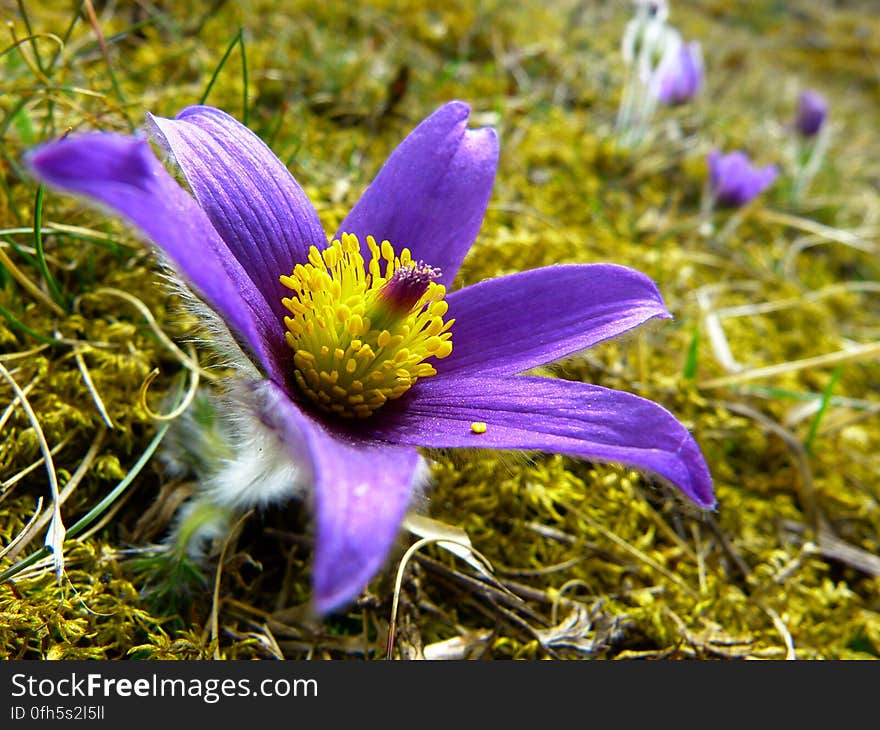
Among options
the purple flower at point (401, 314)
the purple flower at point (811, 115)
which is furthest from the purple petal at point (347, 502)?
the purple flower at point (811, 115)

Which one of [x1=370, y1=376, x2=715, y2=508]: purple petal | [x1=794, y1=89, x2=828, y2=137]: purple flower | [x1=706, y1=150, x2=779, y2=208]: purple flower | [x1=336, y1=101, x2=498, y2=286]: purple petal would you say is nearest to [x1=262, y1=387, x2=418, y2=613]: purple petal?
[x1=370, y1=376, x2=715, y2=508]: purple petal

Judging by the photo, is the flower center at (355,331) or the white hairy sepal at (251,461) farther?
the flower center at (355,331)

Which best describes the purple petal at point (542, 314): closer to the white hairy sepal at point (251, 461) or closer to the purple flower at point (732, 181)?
the white hairy sepal at point (251, 461)

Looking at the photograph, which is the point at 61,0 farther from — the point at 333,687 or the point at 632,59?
the point at 333,687

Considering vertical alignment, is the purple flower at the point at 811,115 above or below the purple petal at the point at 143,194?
below

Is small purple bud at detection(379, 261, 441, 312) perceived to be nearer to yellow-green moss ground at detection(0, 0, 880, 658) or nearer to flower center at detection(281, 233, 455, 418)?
flower center at detection(281, 233, 455, 418)

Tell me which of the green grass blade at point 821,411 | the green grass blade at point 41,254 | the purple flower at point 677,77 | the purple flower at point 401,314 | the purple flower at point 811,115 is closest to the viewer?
the purple flower at point 401,314
